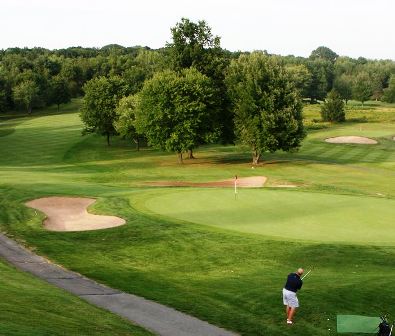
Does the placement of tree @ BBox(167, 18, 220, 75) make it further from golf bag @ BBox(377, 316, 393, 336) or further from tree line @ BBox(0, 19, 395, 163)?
golf bag @ BBox(377, 316, 393, 336)

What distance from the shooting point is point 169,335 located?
1605 cm

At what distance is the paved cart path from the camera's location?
54.7ft

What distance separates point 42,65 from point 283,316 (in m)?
152

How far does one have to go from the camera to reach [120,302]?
19.3m

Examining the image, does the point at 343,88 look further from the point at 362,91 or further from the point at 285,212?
the point at 285,212

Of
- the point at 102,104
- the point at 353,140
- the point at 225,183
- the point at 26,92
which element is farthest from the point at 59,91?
the point at 225,183

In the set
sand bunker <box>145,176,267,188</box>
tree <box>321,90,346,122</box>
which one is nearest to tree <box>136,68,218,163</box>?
sand bunker <box>145,176,267,188</box>

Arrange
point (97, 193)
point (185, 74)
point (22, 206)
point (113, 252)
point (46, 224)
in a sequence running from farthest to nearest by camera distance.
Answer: point (185, 74) → point (97, 193) → point (22, 206) → point (46, 224) → point (113, 252)

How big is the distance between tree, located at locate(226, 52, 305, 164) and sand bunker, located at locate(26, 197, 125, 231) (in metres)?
28.1

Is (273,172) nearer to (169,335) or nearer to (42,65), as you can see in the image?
(169,335)

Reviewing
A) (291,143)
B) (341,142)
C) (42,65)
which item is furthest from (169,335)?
(42,65)

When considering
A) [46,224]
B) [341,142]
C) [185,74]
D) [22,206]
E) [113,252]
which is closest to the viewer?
[113,252]

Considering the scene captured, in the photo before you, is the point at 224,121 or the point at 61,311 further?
the point at 224,121

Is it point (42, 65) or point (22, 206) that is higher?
point (42, 65)
